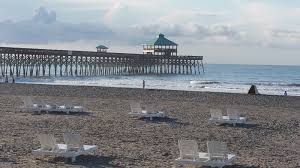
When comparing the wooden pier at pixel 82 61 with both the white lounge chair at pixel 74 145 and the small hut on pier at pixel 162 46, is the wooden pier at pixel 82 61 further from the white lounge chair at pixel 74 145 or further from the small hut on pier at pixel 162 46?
the white lounge chair at pixel 74 145

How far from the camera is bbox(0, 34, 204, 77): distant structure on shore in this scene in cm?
5612

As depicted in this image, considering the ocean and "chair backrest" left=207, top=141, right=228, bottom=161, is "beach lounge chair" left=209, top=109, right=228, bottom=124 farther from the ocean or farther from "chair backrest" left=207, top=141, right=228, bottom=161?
the ocean

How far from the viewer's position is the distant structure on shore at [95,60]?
5612cm

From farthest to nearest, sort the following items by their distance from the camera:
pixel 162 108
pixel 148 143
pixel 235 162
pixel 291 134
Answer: pixel 162 108 < pixel 291 134 < pixel 148 143 < pixel 235 162

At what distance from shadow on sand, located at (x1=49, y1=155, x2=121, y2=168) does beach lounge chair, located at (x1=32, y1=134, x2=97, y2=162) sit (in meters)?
0.10

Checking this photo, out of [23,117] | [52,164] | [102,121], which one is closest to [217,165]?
[52,164]

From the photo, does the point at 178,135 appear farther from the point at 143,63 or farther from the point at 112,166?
the point at 143,63

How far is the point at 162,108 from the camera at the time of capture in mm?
21109

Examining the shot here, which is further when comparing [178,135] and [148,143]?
[178,135]

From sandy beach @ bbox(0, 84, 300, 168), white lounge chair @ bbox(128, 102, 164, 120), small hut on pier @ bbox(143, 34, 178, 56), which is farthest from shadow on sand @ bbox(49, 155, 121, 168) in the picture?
small hut on pier @ bbox(143, 34, 178, 56)

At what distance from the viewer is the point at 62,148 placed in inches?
389

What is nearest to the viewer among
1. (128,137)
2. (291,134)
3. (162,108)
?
(128,137)

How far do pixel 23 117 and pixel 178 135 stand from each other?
16.3 feet

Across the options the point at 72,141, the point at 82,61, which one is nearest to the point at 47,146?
the point at 72,141
